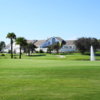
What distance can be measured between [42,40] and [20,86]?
15816cm

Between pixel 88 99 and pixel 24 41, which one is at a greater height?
pixel 24 41

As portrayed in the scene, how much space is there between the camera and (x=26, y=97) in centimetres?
1064

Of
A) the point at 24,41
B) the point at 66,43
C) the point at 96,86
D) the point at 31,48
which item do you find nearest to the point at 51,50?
the point at 31,48

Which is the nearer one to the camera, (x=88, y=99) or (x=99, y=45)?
(x=88, y=99)

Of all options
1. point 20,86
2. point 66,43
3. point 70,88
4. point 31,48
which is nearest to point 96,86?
point 70,88

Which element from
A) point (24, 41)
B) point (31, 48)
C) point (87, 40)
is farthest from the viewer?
point (31, 48)

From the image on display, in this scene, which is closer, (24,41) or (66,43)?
(24,41)

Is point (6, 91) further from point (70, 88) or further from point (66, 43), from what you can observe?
point (66, 43)

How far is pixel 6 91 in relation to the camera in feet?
38.7

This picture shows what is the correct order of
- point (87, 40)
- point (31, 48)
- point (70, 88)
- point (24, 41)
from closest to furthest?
point (70, 88)
point (24, 41)
point (87, 40)
point (31, 48)

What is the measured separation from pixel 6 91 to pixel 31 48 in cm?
12484

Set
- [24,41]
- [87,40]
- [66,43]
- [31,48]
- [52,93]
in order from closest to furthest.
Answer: [52,93] → [24,41] → [87,40] → [31,48] → [66,43]

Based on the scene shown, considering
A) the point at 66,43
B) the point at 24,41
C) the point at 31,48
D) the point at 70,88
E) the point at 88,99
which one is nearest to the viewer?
the point at 88,99

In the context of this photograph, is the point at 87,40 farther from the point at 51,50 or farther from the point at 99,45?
the point at 51,50
